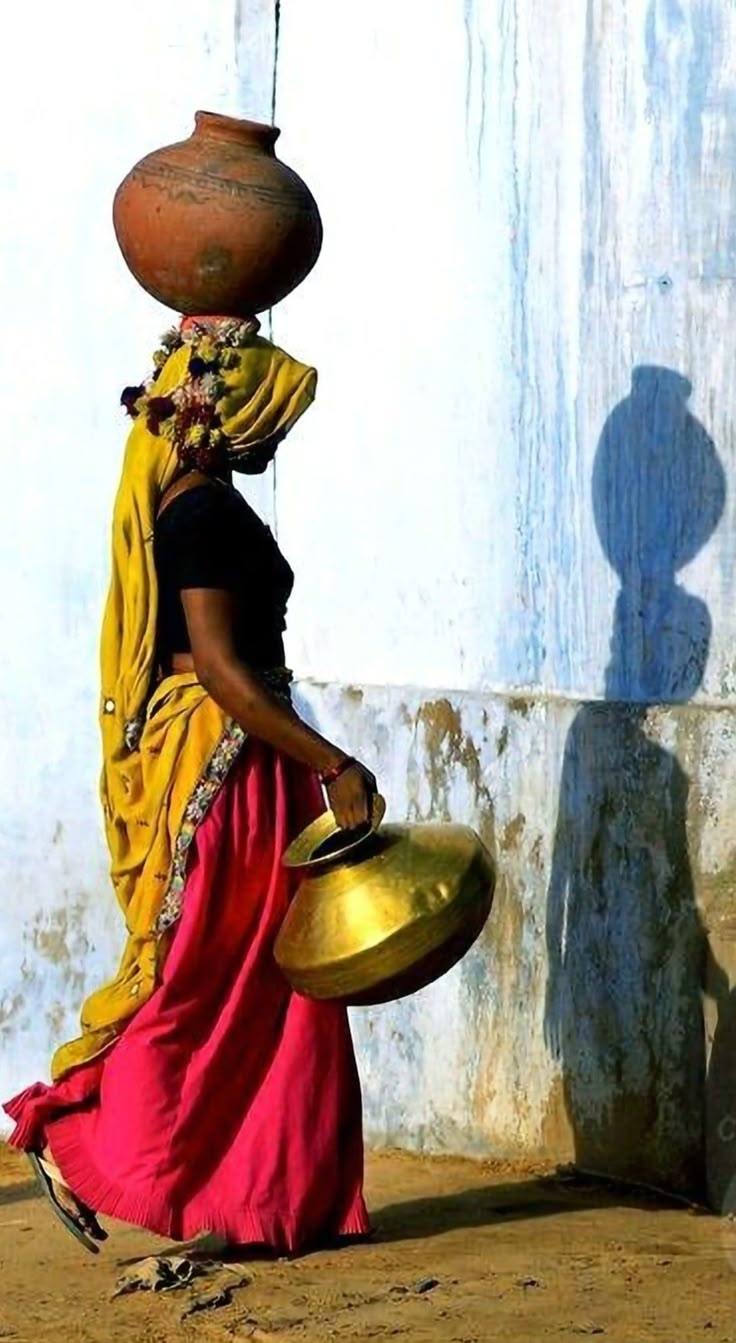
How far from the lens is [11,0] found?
23.5ft

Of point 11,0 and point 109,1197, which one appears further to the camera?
point 11,0

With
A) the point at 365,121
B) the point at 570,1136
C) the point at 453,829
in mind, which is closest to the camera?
the point at 453,829

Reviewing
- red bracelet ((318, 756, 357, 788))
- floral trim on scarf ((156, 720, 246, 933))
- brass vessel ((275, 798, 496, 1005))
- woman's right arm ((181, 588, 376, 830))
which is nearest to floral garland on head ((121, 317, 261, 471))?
woman's right arm ((181, 588, 376, 830))

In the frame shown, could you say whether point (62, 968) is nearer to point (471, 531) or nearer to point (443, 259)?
point (471, 531)

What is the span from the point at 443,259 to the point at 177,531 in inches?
64.7

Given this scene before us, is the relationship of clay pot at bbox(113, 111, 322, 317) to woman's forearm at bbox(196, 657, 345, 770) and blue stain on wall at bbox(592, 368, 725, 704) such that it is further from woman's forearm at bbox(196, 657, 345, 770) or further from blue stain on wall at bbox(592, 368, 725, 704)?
blue stain on wall at bbox(592, 368, 725, 704)

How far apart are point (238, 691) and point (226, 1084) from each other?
0.80m

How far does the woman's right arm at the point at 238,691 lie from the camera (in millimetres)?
5516

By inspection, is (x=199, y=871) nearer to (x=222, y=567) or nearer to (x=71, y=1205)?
(x=222, y=567)

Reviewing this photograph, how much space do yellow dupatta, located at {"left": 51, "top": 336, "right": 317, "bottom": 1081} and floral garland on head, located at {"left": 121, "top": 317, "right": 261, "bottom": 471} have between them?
0.04 feet

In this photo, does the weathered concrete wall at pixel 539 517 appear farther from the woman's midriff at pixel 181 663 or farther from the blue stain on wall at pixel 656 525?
the woman's midriff at pixel 181 663

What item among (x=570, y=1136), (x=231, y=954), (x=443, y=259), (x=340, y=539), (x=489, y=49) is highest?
(x=489, y=49)

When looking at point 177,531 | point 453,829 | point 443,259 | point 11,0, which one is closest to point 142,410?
point 177,531

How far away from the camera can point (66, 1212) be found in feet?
18.7
